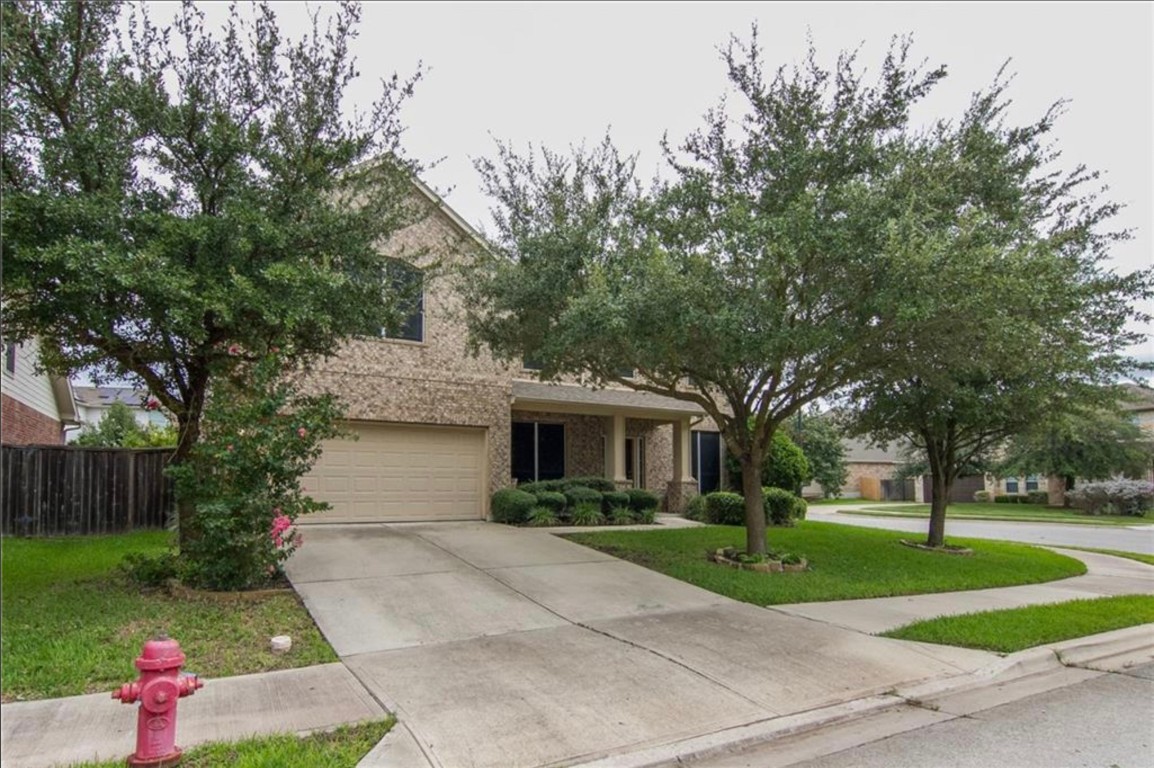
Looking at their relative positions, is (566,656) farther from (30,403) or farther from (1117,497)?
(1117,497)

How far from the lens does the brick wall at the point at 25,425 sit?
14008mm

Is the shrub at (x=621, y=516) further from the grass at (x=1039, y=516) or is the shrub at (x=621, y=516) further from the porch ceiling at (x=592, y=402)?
the grass at (x=1039, y=516)

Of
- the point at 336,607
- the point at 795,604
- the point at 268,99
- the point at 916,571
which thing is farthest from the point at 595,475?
the point at 268,99

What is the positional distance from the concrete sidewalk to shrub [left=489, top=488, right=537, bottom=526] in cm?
426

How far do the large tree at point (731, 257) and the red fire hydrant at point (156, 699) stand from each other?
222 inches

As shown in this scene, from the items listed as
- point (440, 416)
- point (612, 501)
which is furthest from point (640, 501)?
point (440, 416)

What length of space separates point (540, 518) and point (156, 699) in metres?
11.0

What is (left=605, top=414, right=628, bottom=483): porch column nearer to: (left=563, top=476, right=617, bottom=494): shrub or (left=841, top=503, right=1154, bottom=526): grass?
(left=563, top=476, right=617, bottom=494): shrub

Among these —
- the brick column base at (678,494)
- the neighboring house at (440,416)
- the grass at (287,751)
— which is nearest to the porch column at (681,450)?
the brick column base at (678,494)

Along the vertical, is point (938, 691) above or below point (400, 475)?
below

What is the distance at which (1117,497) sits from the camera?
1196 inches

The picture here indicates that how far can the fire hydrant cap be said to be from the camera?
381 centimetres

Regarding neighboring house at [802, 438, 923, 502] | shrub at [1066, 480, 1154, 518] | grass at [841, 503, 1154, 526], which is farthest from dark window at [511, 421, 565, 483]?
neighboring house at [802, 438, 923, 502]

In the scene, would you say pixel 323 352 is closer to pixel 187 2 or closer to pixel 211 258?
pixel 211 258
